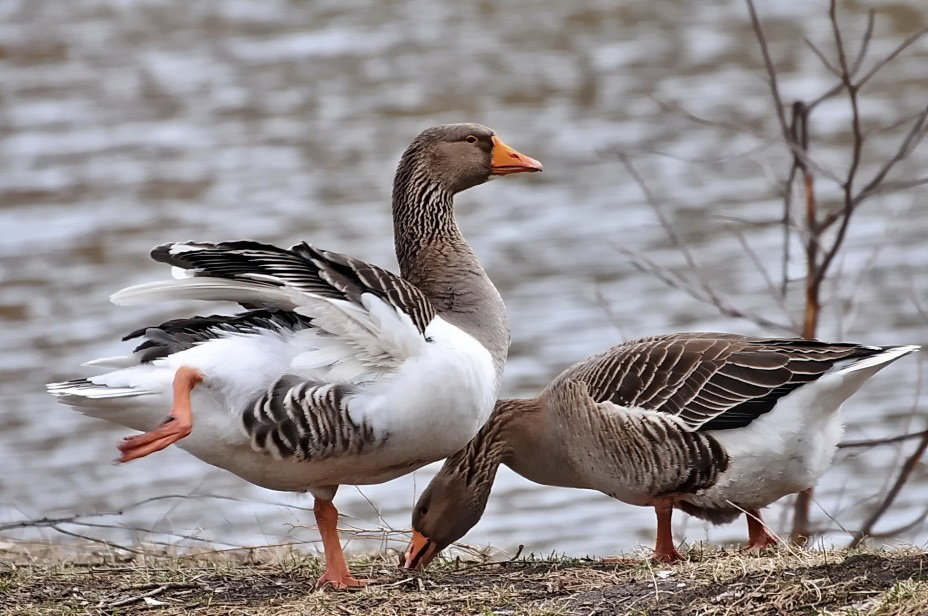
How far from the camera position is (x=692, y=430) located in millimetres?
6215

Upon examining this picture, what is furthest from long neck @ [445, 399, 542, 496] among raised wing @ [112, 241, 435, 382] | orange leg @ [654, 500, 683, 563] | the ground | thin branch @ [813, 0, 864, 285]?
thin branch @ [813, 0, 864, 285]

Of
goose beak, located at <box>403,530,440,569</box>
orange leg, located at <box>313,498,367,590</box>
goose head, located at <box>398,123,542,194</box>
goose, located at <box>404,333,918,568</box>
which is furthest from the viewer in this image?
goose head, located at <box>398,123,542,194</box>

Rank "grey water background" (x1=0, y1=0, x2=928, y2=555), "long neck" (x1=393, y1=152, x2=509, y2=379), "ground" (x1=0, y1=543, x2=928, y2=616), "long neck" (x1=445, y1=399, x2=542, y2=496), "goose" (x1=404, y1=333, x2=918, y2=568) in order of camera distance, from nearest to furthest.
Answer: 1. "ground" (x1=0, y1=543, x2=928, y2=616)
2. "long neck" (x1=393, y1=152, x2=509, y2=379)
3. "goose" (x1=404, y1=333, x2=918, y2=568)
4. "long neck" (x1=445, y1=399, x2=542, y2=496)
5. "grey water background" (x1=0, y1=0, x2=928, y2=555)

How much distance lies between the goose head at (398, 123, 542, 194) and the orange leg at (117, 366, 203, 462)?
165cm

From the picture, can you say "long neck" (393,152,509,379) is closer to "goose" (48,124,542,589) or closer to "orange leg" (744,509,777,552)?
"goose" (48,124,542,589)

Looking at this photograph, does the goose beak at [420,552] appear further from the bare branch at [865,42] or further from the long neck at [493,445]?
the bare branch at [865,42]

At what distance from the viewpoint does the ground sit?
15.6 ft

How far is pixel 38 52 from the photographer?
19594 millimetres

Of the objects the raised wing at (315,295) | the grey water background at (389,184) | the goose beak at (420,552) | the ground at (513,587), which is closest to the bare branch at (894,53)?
the grey water background at (389,184)

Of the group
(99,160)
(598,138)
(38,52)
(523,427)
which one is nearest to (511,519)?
(523,427)

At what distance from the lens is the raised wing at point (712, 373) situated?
6125 mm

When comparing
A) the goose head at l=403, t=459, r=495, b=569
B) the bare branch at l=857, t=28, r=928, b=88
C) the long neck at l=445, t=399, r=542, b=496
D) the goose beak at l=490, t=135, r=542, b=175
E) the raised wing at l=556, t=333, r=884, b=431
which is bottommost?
the goose head at l=403, t=459, r=495, b=569

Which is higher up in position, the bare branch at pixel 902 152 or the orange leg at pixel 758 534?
the bare branch at pixel 902 152

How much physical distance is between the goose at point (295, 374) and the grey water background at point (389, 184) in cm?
153
